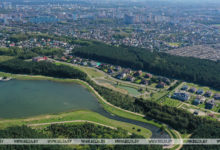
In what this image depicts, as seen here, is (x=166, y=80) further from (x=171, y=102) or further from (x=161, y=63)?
(x=171, y=102)

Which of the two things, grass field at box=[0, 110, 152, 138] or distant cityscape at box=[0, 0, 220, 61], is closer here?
grass field at box=[0, 110, 152, 138]

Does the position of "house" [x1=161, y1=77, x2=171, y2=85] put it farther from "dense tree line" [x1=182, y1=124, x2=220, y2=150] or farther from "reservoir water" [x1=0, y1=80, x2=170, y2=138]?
"dense tree line" [x1=182, y1=124, x2=220, y2=150]

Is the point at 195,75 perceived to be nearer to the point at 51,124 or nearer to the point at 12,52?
the point at 51,124

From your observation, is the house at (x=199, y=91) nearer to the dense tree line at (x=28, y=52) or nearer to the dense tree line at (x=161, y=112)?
the dense tree line at (x=161, y=112)

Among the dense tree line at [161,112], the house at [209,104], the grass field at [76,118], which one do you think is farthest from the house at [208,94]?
the grass field at [76,118]

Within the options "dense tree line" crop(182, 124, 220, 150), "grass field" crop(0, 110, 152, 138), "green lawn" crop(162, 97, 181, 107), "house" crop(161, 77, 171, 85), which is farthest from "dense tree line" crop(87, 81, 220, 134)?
"house" crop(161, 77, 171, 85)

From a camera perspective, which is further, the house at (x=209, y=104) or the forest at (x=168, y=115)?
the house at (x=209, y=104)
